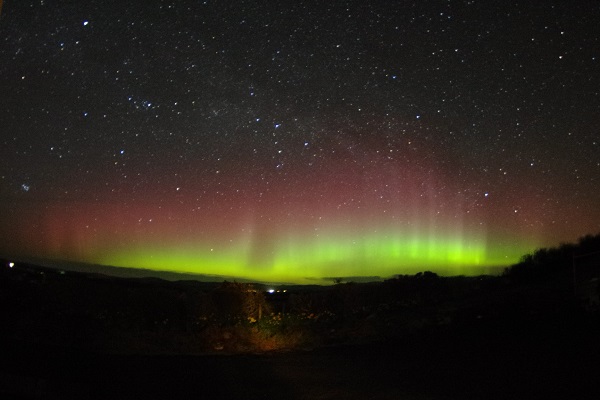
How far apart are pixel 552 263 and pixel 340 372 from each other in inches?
1175

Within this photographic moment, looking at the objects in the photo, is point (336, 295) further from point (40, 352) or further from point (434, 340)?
point (40, 352)

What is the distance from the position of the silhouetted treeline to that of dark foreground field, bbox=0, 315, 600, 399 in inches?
604

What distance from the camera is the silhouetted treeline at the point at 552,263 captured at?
32188mm

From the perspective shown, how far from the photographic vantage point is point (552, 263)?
36656mm

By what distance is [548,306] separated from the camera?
61.6ft

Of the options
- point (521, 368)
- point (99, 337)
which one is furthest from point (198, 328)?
point (521, 368)

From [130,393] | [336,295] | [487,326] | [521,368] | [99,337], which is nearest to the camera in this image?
[130,393]

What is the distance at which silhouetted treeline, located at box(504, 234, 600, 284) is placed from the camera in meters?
32.2

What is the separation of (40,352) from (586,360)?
1061 cm

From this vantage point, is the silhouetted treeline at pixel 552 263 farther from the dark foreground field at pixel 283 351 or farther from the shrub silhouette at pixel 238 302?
the shrub silhouette at pixel 238 302

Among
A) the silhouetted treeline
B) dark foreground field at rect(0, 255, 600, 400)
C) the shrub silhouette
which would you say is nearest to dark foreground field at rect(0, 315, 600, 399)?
dark foreground field at rect(0, 255, 600, 400)

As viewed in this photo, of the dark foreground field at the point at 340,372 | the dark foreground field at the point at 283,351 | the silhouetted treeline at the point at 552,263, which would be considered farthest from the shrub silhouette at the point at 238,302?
the silhouetted treeline at the point at 552,263

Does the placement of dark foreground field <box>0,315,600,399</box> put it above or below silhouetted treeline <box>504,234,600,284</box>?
below

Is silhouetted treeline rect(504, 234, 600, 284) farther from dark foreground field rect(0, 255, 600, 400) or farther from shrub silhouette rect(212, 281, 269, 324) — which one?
shrub silhouette rect(212, 281, 269, 324)
